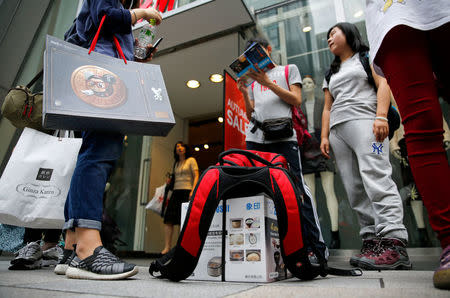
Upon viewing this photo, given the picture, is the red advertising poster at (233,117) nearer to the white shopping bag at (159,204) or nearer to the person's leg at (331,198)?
the person's leg at (331,198)

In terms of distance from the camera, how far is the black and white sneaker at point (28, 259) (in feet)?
5.68

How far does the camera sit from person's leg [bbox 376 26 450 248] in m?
0.96

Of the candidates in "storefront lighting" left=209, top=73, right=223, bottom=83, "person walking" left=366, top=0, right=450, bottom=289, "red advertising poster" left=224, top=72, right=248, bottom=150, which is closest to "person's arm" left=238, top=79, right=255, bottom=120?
"red advertising poster" left=224, top=72, right=248, bottom=150

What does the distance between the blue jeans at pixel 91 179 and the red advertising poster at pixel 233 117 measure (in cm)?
146

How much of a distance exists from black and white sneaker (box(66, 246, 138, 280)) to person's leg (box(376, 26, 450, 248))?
109cm

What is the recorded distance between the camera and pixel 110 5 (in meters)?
1.44

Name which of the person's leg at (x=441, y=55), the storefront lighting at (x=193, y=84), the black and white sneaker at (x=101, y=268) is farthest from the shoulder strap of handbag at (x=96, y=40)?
the storefront lighting at (x=193, y=84)

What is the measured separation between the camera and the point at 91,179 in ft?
4.16

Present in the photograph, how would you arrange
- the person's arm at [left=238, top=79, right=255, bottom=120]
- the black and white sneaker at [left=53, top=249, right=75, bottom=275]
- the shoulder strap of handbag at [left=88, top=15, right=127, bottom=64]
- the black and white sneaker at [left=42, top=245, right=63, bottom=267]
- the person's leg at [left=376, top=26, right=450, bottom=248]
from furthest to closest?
the person's arm at [left=238, top=79, right=255, bottom=120], the black and white sneaker at [left=42, top=245, right=63, bottom=267], the black and white sneaker at [left=53, top=249, right=75, bottom=275], the shoulder strap of handbag at [left=88, top=15, right=127, bottom=64], the person's leg at [left=376, top=26, right=450, bottom=248]

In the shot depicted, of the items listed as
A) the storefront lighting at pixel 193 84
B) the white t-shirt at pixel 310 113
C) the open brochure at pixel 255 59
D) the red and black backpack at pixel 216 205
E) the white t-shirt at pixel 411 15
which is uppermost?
the storefront lighting at pixel 193 84

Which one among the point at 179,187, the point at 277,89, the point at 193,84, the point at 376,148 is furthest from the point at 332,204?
the point at 193,84

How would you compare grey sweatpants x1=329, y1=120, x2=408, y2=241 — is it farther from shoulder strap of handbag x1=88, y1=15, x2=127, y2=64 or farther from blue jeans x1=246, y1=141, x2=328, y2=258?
shoulder strap of handbag x1=88, y1=15, x2=127, y2=64

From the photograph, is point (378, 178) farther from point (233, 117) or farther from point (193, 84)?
point (193, 84)

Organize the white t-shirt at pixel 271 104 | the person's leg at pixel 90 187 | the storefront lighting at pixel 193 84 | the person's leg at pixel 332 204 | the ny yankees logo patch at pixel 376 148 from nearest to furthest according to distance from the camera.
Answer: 1. the person's leg at pixel 90 187
2. the ny yankees logo patch at pixel 376 148
3. the white t-shirt at pixel 271 104
4. the person's leg at pixel 332 204
5. the storefront lighting at pixel 193 84
